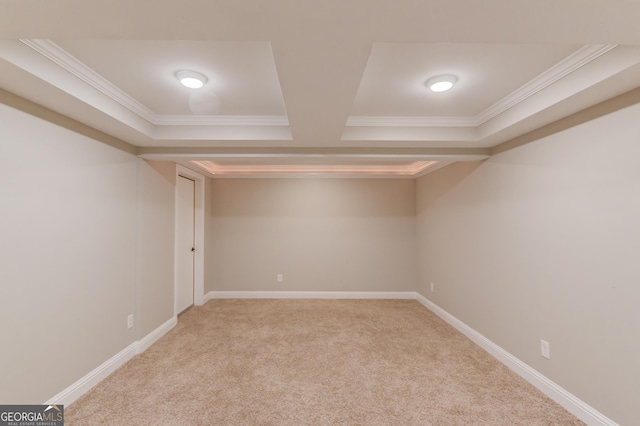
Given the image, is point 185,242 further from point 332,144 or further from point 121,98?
point 332,144

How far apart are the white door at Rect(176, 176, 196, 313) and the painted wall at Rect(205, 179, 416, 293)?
50 centimetres

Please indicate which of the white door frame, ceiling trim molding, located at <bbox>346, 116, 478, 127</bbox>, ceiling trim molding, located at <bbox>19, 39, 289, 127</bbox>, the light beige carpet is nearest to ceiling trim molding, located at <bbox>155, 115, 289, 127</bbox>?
ceiling trim molding, located at <bbox>19, 39, 289, 127</bbox>

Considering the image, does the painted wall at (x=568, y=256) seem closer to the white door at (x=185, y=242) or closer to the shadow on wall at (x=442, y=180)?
the shadow on wall at (x=442, y=180)

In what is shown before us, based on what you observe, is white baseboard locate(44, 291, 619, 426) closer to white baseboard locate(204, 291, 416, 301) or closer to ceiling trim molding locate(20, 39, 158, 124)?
white baseboard locate(204, 291, 416, 301)

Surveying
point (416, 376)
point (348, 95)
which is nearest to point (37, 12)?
point (348, 95)

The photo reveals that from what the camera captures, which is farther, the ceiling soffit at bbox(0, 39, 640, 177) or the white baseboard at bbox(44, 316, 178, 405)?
the white baseboard at bbox(44, 316, 178, 405)

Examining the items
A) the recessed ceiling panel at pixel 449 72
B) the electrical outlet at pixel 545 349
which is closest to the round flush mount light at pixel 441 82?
the recessed ceiling panel at pixel 449 72

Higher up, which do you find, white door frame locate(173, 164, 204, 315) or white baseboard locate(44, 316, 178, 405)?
white door frame locate(173, 164, 204, 315)

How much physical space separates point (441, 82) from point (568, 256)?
5.32ft

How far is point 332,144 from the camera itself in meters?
2.95

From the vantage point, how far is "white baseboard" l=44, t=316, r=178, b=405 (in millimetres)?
2057

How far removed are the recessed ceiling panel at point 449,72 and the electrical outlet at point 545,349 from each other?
80.9 inches

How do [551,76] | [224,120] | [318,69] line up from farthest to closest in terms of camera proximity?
[224,120]
[551,76]
[318,69]

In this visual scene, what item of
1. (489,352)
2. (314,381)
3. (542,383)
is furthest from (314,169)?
(542,383)
